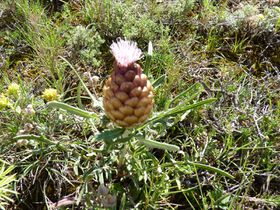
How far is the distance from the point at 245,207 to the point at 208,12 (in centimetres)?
128

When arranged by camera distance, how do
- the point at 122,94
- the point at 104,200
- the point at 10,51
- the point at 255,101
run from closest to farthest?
the point at 122,94
the point at 104,200
the point at 255,101
the point at 10,51

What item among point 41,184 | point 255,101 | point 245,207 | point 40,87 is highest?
point 40,87

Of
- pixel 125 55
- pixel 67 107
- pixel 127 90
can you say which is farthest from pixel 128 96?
pixel 67 107

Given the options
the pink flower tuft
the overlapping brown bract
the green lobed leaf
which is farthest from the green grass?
the pink flower tuft

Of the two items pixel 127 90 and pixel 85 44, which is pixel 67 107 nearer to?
pixel 127 90

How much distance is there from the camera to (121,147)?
1724 mm

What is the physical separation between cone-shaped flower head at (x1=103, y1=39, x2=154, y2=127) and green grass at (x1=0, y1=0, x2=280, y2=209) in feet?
0.42

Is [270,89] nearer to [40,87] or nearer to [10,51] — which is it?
[40,87]

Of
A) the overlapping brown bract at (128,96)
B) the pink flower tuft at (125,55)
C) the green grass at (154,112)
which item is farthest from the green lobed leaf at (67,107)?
the pink flower tuft at (125,55)

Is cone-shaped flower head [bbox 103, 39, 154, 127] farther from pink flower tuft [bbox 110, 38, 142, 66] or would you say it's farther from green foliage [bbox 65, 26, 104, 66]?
green foliage [bbox 65, 26, 104, 66]

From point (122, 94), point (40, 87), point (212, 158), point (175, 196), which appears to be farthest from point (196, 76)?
point (122, 94)

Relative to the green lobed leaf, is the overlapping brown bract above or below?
above

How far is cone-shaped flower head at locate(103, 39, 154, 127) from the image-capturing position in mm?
1415

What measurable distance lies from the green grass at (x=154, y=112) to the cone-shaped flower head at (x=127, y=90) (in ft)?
0.42
